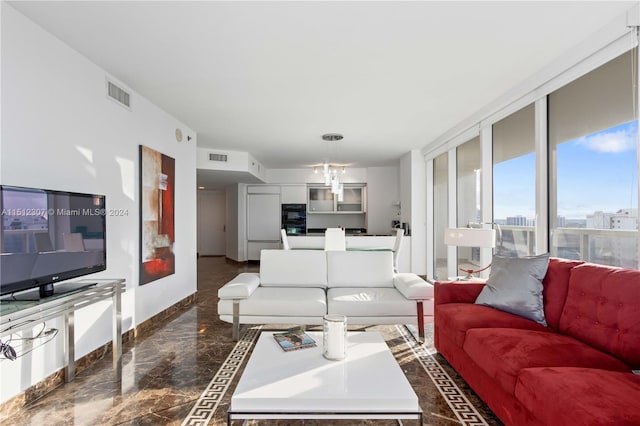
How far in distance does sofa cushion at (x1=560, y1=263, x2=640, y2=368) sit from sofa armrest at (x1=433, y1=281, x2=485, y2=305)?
758 mm

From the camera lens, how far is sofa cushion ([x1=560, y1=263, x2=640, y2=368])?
1.89 m

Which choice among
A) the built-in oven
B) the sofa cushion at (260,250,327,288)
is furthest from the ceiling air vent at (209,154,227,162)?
the sofa cushion at (260,250,327,288)

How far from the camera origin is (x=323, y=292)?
12.2 feet

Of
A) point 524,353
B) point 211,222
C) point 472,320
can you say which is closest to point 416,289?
point 472,320

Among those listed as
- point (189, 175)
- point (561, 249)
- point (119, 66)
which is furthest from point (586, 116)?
point (189, 175)

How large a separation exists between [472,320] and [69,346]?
3.07 metres

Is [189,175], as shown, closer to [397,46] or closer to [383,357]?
[397,46]

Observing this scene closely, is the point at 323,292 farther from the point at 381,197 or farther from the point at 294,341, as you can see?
the point at 381,197

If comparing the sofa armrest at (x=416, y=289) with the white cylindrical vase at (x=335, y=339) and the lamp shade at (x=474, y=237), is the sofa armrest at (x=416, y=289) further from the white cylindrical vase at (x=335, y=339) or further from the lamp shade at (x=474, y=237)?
the white cylindrical vase at (x=335, y=339)

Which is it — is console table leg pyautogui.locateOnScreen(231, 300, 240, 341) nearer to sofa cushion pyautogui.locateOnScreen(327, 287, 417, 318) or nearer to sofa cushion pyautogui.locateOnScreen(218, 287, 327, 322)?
sofa cushion pyautogui.locateOnScreen(218, 287, 327, 322)

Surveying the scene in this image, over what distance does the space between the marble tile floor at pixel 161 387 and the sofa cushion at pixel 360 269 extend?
536 mm

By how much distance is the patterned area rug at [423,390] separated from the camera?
2156 millimetres

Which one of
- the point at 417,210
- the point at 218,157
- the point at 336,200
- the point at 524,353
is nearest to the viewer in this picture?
the point at 524,353

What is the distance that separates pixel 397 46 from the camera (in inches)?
108
